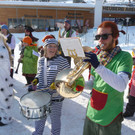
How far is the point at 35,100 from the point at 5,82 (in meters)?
0.94

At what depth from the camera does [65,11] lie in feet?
69.7

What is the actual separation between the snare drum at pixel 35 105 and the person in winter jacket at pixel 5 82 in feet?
2.60

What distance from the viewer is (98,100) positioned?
154cm

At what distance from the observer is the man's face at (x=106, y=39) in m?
1.42

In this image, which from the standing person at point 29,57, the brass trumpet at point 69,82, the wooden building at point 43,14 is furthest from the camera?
the wooden building at point 43,14

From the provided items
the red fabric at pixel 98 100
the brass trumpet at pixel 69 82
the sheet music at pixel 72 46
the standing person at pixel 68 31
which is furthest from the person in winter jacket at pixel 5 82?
the standing person at pixel 68 31

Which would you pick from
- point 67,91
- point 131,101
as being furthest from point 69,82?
point 131,101

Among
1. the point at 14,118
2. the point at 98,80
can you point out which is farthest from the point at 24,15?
the point at 98,80

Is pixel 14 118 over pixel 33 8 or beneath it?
beneath

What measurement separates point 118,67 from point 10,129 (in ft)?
7.95

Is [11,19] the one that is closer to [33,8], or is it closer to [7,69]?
[33,8]

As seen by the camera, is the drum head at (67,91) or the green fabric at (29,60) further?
the green fabric at (29,60)

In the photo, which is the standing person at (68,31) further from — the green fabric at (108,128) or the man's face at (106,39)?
the green fabric at (108,128)

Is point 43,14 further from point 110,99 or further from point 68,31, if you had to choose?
point 110,99
